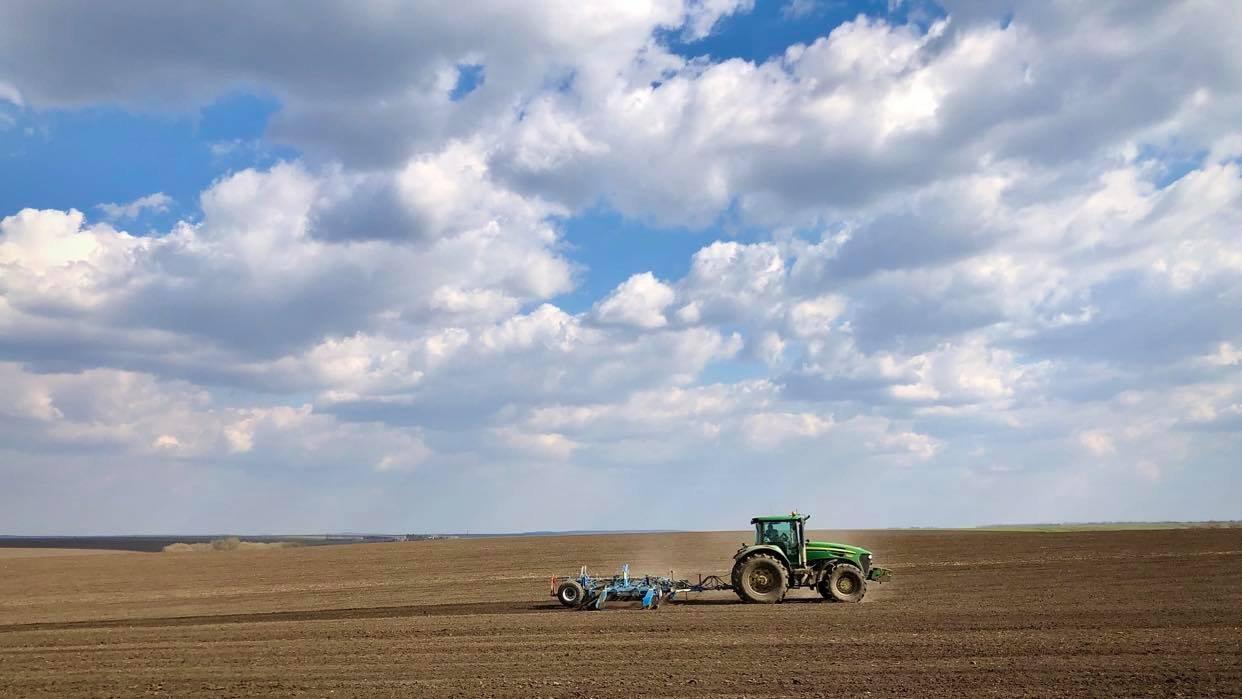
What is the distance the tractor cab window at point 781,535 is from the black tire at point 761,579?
50cm

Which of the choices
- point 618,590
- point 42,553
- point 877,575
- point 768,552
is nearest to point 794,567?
point 768,552

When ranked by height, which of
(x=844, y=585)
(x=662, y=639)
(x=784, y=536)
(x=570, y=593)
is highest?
(x=784, y=536)

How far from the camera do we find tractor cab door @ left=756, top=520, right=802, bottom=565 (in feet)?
83.7

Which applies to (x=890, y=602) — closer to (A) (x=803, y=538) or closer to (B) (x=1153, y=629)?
(A) (x=803, y=538)

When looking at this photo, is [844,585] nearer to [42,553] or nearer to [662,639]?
[662,639]

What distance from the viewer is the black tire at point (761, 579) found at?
24859 mm

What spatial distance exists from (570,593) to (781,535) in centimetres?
571

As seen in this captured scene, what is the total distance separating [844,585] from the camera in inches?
985

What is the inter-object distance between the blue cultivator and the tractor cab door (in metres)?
1.75

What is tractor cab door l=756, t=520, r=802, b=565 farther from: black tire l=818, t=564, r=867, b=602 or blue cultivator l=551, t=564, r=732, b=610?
blue cultivator l=551, t=564, r=732, b=610

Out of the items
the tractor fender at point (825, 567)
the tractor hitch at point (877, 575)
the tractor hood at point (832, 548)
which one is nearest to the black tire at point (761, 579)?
the tractor fender at point (825, 567)

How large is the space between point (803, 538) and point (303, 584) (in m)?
22.4

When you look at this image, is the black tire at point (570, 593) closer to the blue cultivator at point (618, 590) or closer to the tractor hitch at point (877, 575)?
the blue cultivator at point (618, 590)

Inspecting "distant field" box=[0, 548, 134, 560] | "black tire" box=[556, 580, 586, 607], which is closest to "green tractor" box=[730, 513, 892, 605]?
"black tire" box=[556, 580, 586, 607]
